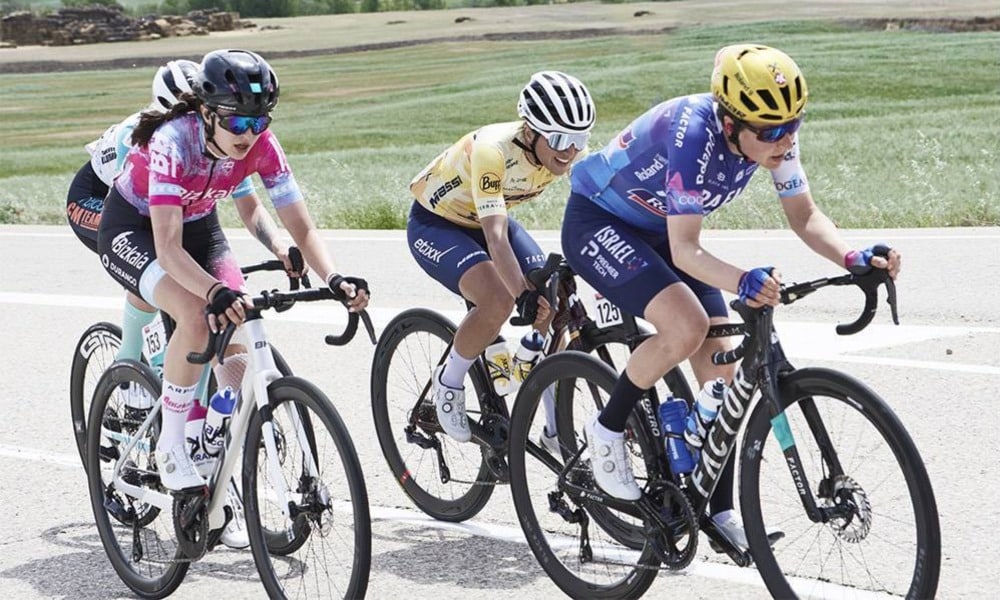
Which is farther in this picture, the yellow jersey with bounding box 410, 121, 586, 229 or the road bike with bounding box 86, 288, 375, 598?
the yellow jersey with bounding box 410, 121, 586, 229

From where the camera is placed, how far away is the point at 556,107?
19.4ft

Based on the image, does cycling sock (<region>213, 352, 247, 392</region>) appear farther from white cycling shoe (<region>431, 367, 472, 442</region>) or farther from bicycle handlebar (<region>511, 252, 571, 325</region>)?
white cycling shoe (<region>431, 367, 472, 442</region>)

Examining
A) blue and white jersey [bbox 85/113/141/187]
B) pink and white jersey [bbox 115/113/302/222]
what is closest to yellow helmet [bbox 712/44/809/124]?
pink and white jersey [bbox 115/113/302/222]

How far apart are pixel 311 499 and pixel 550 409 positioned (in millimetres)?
1069

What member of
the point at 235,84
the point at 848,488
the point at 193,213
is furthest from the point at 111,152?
the point at 848,488

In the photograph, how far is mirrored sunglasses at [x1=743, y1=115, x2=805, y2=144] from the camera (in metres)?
4.70

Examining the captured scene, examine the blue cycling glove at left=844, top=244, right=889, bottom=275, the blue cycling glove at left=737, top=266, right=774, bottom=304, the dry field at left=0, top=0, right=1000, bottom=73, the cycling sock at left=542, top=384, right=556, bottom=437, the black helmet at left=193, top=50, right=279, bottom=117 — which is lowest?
the dry field at left=0, top=0, right=1000, bottom=73

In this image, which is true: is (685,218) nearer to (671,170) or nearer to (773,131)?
(671,170)

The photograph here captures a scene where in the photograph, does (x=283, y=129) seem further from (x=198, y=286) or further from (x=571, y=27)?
(x=198, y=286)

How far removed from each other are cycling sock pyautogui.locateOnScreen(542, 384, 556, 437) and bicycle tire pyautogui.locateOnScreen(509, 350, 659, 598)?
22 millimetres

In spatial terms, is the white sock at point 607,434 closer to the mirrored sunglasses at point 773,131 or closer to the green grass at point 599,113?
the mirrored sunglasses at point 773,131

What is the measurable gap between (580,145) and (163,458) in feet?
6.67

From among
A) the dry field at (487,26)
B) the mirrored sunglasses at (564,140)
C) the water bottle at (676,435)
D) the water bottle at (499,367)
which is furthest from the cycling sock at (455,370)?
the dry field at (487,26)

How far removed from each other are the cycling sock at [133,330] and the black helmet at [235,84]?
1406 mm
